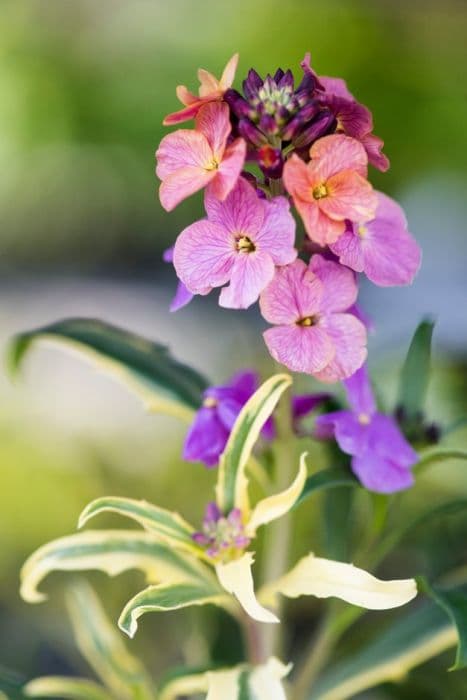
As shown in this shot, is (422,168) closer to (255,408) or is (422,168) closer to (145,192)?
(145,192)

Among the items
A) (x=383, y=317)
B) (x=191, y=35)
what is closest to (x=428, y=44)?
(x=191, y=35)

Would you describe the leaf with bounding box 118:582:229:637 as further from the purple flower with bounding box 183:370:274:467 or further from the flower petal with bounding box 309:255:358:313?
the flower petal with bounding box 309:255:358:313

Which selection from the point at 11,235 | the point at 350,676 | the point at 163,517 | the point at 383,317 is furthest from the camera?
the point at 11,235

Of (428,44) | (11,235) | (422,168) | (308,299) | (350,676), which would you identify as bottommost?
(350,676)

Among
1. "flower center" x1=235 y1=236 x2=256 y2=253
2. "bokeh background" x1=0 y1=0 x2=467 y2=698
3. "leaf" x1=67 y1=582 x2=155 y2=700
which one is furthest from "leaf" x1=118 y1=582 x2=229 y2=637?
"bokeh background" x1=0 y1=0 x2=467 y2=698

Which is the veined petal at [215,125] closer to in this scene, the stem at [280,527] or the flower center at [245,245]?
the flower center at [245,245]
